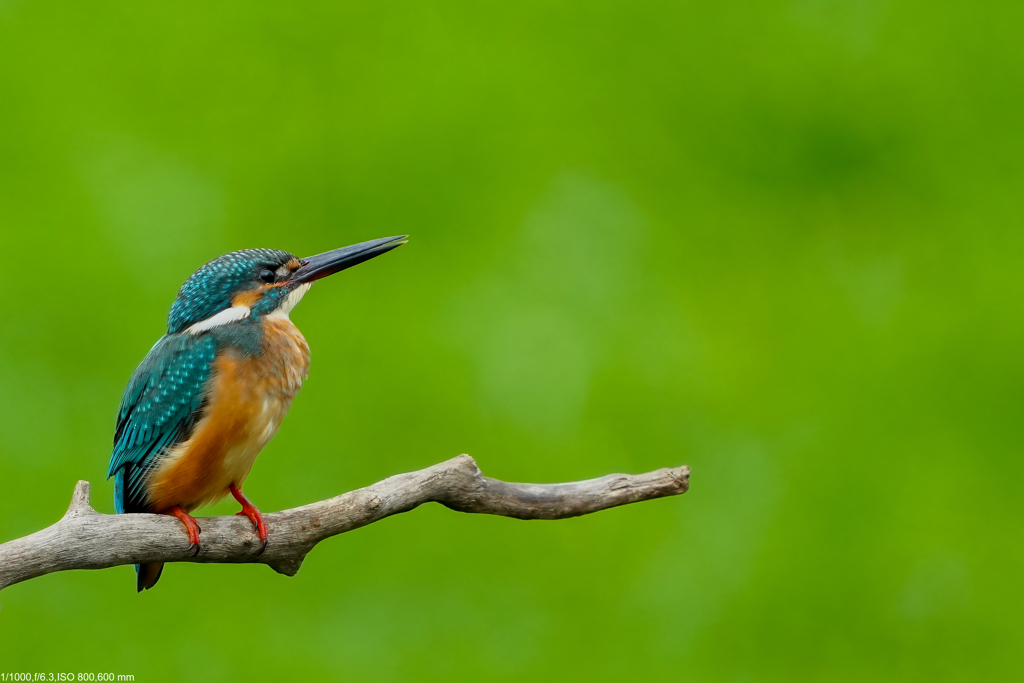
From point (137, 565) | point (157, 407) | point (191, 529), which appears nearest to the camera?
point (191, 529)

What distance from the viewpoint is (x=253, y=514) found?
287cm

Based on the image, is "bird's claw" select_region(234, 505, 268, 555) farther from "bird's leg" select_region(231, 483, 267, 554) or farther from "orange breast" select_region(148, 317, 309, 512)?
"orange breast" select_region(148, 317, 309, 512)

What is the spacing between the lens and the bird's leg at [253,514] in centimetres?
284

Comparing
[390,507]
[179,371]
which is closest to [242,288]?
[179,371]

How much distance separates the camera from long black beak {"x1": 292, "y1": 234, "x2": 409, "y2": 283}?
305 cm

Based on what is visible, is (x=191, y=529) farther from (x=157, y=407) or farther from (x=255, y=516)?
(x=157, y=407)

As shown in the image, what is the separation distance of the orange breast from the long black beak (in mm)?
178

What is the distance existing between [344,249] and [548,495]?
0.93 metres

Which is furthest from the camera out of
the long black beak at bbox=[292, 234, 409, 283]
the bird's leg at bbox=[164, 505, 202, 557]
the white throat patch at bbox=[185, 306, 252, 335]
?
the long black beak at bbox=[292, 234, 409, 283]

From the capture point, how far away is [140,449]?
115 inches

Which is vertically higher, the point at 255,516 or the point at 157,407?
the point at 157,407

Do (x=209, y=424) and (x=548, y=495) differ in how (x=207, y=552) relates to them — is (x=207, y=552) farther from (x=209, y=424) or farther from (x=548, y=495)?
(x=548, y=495)

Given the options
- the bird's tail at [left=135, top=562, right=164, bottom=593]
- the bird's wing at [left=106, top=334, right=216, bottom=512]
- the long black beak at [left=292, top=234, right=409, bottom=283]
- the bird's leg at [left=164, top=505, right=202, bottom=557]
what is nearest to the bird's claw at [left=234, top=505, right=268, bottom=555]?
the bird's leg at [left=164, top=505, right=202, bottom=557]

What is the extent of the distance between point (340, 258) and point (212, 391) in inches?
21.3
